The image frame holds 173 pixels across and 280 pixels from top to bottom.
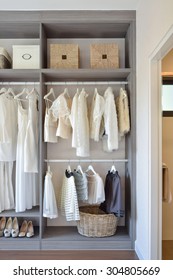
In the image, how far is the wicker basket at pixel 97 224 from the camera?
8.86ft

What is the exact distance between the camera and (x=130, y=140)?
2.74 metres

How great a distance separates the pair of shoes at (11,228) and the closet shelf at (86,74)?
1.74 meters

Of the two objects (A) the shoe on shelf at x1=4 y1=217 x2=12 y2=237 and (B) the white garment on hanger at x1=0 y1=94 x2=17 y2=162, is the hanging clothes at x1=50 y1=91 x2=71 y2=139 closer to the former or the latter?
(B) the white garment on hanger at x1=0 y1=94 x2=17 y2=162

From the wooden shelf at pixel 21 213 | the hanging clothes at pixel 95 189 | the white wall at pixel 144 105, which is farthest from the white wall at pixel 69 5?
the wooden shelf at pixel 21 213

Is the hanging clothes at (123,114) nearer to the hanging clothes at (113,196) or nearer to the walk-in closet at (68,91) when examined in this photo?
the walk-in closet at (68,91)

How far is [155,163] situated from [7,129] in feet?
5.15

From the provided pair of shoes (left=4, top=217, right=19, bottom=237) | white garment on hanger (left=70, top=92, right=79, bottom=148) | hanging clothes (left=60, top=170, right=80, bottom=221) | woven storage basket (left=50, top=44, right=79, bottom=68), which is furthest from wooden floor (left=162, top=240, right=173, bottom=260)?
woven storage basket (left=50, top=44, right=79, bottom=68)

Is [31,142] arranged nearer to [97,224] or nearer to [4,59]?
[4,59]

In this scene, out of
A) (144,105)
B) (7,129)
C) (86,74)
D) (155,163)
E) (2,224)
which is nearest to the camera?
(155,163)

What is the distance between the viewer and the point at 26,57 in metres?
2.82

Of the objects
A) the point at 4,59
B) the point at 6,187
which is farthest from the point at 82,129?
the point at 4,59
